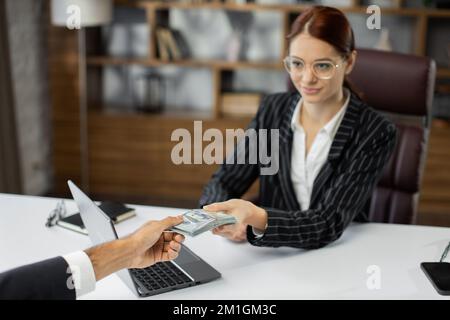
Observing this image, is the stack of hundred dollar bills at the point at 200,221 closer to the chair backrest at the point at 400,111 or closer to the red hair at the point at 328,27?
the red hair at the point at 328,27

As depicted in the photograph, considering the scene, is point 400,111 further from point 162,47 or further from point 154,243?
point 162,47

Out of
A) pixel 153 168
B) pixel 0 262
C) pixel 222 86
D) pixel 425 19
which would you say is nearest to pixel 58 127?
pixel 153 168

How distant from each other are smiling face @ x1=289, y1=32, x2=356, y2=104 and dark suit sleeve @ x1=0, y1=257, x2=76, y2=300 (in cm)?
97

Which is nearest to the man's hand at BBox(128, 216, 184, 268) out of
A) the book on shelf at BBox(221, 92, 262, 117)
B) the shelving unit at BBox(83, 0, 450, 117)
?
the shelving unit at BBox(83, 0, 450, 117)

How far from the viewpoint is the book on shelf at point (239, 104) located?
4.44 m

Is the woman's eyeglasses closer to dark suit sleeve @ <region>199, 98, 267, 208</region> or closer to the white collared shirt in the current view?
the white collared shirt

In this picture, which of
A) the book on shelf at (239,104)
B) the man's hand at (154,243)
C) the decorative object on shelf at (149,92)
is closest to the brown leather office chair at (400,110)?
the man's hand at (154,243)

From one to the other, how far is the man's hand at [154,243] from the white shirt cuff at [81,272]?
12 cm

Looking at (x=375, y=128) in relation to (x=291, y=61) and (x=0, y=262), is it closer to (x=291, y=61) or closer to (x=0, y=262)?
(x=291, y=61)

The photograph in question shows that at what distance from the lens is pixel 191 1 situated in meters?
4.28

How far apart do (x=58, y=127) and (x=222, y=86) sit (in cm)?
113

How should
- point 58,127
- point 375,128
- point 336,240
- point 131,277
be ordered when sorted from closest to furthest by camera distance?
1. point 131,277
2. point 336,240
3. point 375,128
4. point 58,127

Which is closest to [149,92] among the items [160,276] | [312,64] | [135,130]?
[135,130]

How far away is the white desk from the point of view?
5.54 feet
